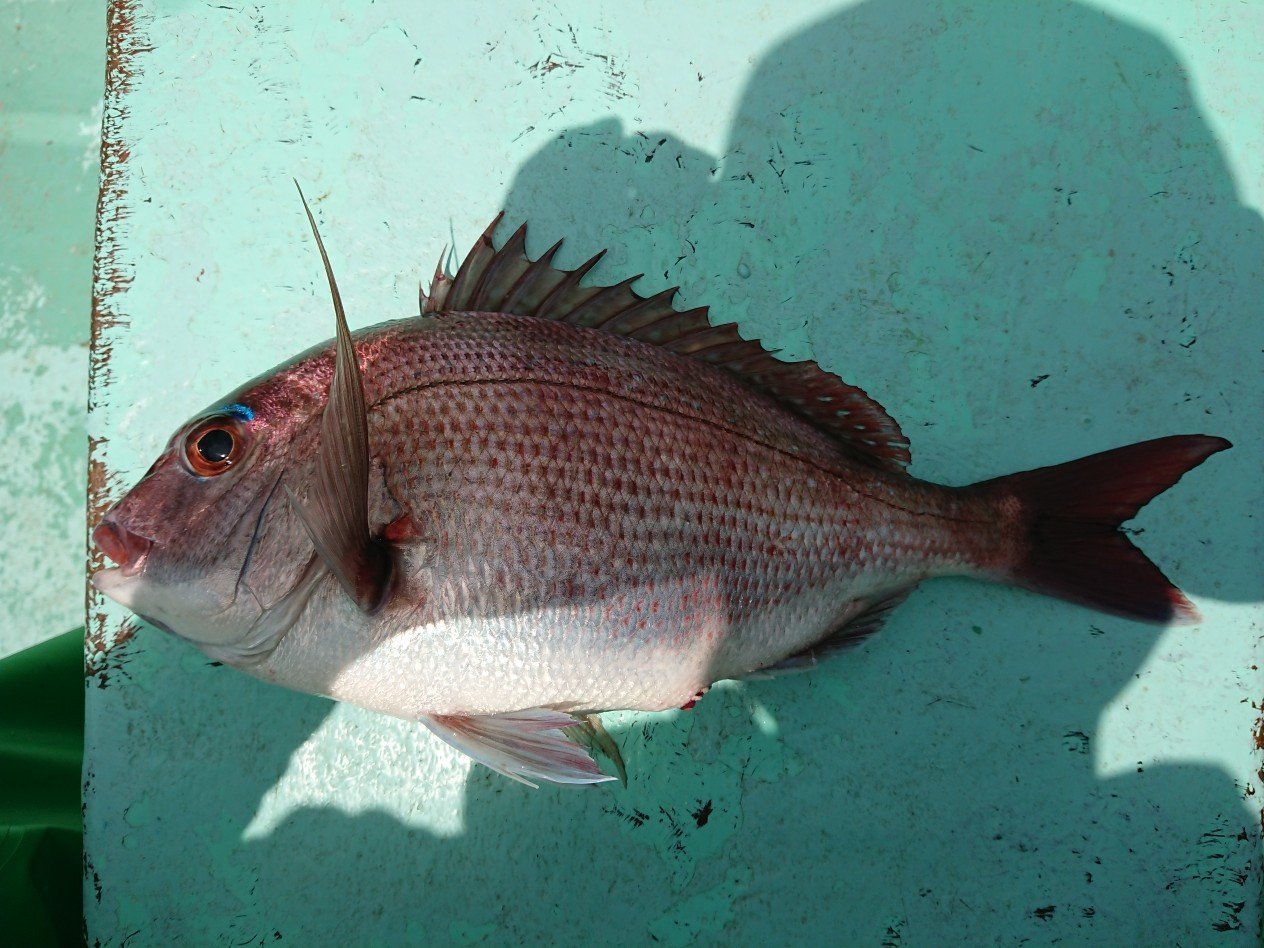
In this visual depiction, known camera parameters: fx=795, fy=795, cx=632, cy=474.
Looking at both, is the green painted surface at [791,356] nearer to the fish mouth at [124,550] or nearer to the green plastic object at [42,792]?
the green plastic object at [42,792]

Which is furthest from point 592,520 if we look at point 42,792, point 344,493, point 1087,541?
point 42,792

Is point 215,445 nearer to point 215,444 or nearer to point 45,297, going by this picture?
point 215,444

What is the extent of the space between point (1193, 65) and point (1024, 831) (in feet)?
5.52

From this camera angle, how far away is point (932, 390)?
168cm

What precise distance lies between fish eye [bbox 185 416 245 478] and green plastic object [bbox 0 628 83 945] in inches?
38.2

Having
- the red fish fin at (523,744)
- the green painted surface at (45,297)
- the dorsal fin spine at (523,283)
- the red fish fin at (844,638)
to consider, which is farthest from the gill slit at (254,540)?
the green painted surface at (45,297)

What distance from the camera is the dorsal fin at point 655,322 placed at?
1.37 metres

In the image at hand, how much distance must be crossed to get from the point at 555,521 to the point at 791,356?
28.1 inches

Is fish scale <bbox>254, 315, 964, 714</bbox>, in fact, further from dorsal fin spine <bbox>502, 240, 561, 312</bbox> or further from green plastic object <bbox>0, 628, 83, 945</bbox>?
green plastic object <bbox>0, 628, 83, 945</bbox>

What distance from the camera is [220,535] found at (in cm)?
115

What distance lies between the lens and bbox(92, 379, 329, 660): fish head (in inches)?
45.1

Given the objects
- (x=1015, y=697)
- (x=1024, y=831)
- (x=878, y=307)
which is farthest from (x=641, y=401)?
(x=1024, y=831)

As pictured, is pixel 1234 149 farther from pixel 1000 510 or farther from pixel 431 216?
pixel 431 216

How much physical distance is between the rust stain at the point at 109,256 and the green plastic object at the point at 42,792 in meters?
0.38
